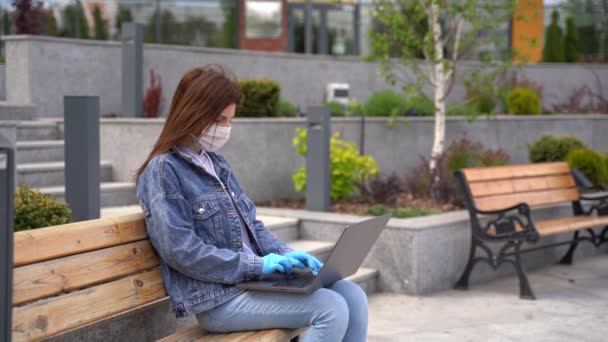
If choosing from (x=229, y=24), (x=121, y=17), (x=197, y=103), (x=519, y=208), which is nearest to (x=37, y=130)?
(x=519, y=208)

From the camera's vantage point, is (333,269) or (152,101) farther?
(152,101)

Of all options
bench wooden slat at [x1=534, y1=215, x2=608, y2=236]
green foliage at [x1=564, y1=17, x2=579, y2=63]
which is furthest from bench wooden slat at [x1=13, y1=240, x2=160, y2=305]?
green foliage at [x1=564, y1=17, x2=579, y2=63]

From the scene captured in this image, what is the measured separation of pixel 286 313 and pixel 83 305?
807 mm

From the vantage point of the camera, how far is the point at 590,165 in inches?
355

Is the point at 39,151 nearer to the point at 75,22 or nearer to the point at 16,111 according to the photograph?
the point at 16,111

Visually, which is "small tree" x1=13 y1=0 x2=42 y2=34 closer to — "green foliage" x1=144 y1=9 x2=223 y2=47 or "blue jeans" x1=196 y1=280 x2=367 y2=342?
"green foliage" x1=144 y1=9 x2=223 y2=47

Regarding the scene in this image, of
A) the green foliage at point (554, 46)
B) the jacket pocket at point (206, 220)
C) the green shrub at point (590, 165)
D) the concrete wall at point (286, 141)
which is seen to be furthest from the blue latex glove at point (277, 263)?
the green foliage at point (554, 46)

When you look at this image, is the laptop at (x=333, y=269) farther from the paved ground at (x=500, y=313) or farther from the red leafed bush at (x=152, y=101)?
the red leafed bush at (x=152, y=101)

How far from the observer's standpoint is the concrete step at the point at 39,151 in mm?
7293

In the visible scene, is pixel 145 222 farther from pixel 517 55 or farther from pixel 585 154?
pixel 585 154

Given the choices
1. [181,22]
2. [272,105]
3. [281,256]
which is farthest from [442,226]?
[181,22]

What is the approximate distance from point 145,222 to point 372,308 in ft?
9.47

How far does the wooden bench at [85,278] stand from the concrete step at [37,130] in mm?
4523

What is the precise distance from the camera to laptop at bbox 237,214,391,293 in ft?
10.8
